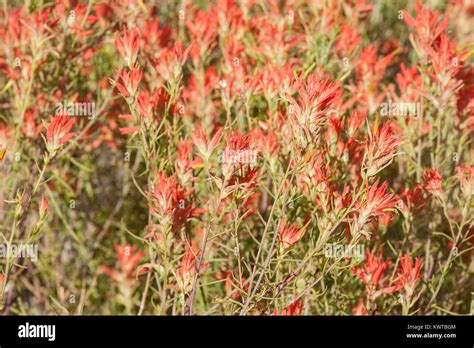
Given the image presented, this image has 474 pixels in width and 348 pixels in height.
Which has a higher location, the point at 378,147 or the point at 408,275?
the point at 378,147

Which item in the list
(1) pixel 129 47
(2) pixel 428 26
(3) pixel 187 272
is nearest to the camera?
(3) pixel 187 272

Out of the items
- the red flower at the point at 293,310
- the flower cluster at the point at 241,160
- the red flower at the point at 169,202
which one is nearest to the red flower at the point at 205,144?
the flower cluster at the point at 241,160

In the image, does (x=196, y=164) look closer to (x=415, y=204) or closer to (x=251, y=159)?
(x=251, y=159)

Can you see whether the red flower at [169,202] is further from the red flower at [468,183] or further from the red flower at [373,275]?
the red flower at [468,183]

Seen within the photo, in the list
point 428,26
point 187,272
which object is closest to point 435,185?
point 428,26

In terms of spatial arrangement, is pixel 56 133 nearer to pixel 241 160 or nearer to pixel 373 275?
pixel 241 160

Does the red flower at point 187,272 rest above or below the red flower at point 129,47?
below

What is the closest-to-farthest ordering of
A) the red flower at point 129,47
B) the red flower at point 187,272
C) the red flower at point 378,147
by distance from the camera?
the red flower at point 378,147 → the red flower at point 187,272 → the red flower at point 129,47

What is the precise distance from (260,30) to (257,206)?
607 millimetres

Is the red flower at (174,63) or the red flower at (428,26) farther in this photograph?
the red flower at (428,26)

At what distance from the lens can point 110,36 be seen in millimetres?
2246

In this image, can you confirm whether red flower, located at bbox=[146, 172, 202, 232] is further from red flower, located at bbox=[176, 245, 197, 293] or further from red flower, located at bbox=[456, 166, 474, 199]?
red flower, located at bbox=[456, 166, 474, 199]

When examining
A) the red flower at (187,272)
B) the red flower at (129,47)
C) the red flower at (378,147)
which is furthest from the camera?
the red flower at (129,47)
